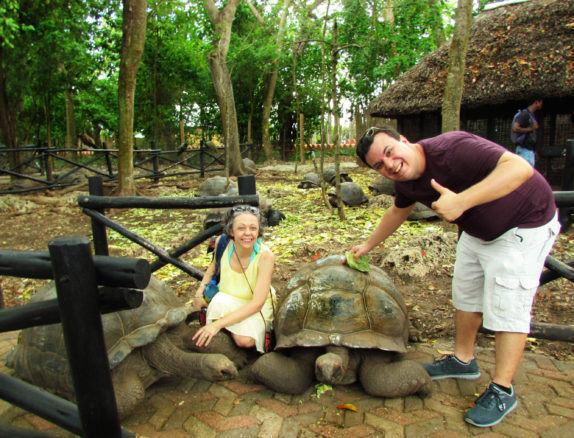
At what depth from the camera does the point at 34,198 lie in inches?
392

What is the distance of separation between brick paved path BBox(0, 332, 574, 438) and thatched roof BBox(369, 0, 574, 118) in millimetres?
8587

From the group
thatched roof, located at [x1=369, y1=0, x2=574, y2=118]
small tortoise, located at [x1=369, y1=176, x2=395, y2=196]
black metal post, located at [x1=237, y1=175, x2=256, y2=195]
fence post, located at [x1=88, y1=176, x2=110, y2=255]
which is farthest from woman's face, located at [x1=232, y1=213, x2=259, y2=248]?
thatched roof, located at [x1=369, y1=0, x2=574, y2=118]

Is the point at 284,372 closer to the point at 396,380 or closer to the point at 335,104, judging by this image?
the point at 396,380

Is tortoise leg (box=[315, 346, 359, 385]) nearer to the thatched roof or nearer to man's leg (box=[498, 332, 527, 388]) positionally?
man's leg (box=[498, 332, 527, 388])

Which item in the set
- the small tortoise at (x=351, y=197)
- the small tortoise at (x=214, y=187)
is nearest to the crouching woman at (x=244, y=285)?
the small tortoise at (x=351, y=197)

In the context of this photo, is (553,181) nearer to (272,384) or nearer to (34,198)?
(272,384)

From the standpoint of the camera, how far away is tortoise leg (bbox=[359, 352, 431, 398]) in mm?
2365

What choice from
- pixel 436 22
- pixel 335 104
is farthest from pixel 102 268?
pixel 436 22

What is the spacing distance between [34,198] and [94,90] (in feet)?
50.8

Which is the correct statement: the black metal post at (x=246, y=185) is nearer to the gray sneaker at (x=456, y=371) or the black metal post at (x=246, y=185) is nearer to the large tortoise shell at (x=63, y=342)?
the large tortoise shell at (x=63, y=342)

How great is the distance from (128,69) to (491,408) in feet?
28.9

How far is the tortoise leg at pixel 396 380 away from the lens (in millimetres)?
2365

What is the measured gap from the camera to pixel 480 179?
207 centimetres

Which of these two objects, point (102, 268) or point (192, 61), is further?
point (192, 61)
